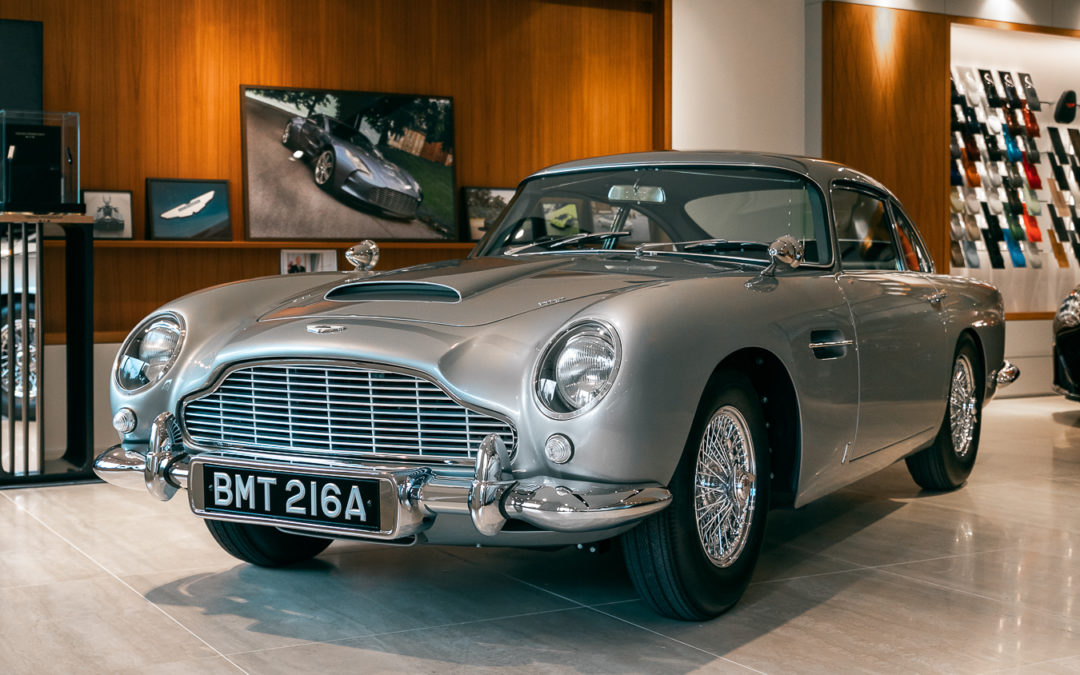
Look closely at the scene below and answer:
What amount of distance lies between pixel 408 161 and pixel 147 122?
158cm

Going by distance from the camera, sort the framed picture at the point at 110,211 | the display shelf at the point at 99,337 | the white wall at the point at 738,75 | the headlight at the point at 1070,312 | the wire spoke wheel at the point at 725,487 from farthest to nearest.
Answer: the white wall at the point at 738,75
the headlight at the point at 1070,312
the framed picture at the point at 110,211
the display shelf at the point at 99,337
the wire spoke wheel at the point at 725,487

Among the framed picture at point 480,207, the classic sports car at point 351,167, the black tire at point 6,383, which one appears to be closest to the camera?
the black tire at point 6,383

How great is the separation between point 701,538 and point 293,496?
1.00m

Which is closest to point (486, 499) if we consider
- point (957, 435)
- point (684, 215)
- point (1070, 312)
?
point (684, 215)

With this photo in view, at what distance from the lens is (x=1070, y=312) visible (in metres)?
6.72

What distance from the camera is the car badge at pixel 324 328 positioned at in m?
2.75

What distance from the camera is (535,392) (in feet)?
8.27

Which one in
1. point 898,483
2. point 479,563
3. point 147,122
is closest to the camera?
point 479,563

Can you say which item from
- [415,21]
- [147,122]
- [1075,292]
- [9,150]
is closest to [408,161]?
[415,21]

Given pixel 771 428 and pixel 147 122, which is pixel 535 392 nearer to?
pixel 771 428

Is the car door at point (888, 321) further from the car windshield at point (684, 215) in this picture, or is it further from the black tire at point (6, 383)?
the black tire at point (6, 383)

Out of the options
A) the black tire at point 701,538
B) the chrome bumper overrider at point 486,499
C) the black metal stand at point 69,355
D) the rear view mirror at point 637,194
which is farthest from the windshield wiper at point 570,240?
the black metal stand at point 69,355

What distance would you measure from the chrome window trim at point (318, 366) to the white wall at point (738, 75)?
5.62 m

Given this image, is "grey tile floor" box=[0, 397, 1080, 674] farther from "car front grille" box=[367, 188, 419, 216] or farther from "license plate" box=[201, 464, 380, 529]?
"car front grille" box=[367, 188, 419, 216]
